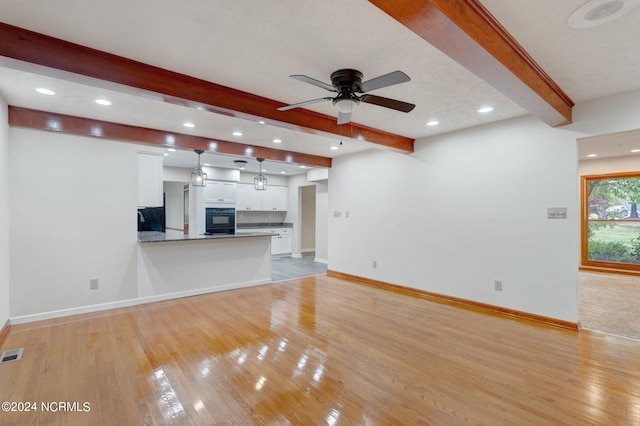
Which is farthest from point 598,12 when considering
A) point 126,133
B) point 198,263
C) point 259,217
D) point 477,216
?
point 259,217

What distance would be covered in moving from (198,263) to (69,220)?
1.74 m

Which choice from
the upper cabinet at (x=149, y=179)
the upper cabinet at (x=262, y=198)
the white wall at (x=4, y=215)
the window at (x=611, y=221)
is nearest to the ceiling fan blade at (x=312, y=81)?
the white wall at (x=4, y=215)

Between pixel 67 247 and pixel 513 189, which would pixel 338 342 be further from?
pixel 67 247

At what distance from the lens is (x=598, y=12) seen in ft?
5.84

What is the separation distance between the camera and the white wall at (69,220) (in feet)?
11.7

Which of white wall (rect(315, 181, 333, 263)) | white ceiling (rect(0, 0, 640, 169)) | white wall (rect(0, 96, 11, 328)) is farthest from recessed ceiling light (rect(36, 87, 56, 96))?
white wall (rect(315, 181, 333, 263))

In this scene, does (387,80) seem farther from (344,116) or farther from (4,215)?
(4,215)

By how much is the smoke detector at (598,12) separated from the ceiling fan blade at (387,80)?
3.36 ft

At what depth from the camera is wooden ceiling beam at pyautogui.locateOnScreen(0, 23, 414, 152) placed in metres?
1.98

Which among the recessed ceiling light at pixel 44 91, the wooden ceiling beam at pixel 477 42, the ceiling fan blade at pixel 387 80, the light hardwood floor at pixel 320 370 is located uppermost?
the recessed ceiling light at pixel 44 91

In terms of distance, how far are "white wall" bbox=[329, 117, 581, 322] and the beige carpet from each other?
0.49 meters

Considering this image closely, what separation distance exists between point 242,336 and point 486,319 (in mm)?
2900

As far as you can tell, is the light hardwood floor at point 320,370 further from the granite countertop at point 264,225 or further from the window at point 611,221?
the granite countertop at point 264,225

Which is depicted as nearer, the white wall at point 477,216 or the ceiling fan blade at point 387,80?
the ceiling fan blade at point 387,80
